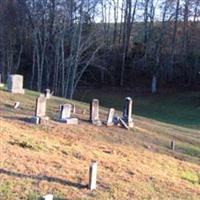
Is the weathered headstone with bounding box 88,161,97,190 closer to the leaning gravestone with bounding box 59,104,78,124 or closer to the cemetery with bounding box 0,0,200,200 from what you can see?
the cemetery with bounding box 0,0,200,200

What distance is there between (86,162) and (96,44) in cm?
3911

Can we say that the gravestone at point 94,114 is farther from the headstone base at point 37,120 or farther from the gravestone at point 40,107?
the headstone base at point 37,120

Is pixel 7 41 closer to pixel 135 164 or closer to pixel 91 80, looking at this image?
pixel 91 80

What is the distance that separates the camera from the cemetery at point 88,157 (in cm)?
937

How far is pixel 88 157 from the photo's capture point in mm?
12406

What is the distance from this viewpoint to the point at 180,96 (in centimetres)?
4922

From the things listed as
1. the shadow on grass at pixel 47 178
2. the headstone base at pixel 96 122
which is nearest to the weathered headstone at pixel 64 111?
the headstone base at pixel 96 122

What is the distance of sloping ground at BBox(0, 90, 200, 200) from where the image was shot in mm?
9297

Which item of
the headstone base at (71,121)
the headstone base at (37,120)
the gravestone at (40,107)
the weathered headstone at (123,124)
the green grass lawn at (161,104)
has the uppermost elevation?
the gravestone at (40,107)

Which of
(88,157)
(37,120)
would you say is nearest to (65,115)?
(37,120)

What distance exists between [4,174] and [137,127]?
11806 millimetres

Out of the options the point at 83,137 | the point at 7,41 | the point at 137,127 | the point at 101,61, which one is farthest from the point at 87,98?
the point at 83,137

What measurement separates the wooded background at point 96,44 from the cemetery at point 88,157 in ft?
78.9

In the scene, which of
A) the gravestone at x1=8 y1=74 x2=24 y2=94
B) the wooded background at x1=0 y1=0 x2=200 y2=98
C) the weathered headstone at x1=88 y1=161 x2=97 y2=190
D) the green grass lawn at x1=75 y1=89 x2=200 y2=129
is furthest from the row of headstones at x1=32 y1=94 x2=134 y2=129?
the wooded background at x1=0 y1=0 x2=200 y2=98
